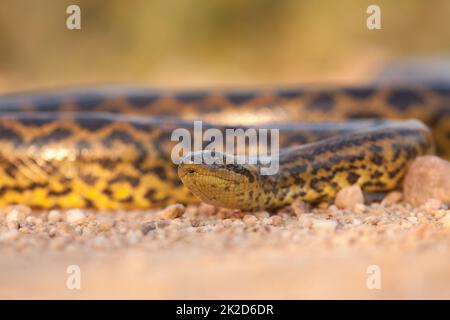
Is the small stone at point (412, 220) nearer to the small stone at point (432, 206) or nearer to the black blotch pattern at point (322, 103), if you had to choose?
the small stone at point (432, 206)

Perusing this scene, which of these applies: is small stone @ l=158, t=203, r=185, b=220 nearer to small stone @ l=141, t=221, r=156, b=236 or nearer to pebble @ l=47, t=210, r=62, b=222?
small stone @ l=141, t=221, r=156, b=236

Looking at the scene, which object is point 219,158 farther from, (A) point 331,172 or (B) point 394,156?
(B) point 394,156

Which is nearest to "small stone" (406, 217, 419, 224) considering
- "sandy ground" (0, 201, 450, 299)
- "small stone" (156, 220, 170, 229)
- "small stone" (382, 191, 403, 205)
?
"sandy ground" (0, 201, 450, 299)

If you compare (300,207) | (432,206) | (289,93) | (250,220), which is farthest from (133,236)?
(289,93)

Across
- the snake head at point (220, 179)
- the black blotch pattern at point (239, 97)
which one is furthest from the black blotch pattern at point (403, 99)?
the snake head at point (220, 179)

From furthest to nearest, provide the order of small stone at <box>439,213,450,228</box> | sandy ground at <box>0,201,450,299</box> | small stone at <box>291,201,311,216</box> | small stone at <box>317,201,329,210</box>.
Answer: small stone at <box>317,201,329,210</box>
small stone at <box>291,201,311,216</box>
small stone at <box>439,213,450,228</box>
sandy ground at <box>0,201,450,299</box>

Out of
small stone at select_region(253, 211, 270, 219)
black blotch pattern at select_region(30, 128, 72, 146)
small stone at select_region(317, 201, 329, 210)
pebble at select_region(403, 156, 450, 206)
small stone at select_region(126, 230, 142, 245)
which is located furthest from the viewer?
black blotch pattern at select_region(30, 128, 72, 146)
